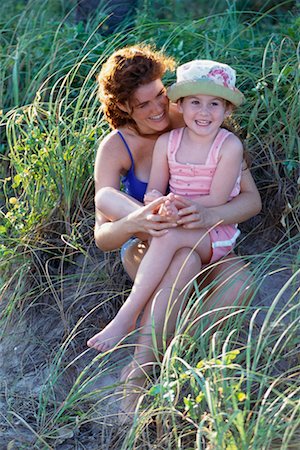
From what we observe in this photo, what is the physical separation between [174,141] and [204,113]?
0.62 feet

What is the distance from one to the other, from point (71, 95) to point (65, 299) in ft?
4.24

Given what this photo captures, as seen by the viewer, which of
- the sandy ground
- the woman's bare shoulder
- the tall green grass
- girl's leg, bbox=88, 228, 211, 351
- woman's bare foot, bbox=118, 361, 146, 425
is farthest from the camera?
the woman's bare shoulder

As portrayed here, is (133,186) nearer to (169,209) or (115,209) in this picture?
(115,209)

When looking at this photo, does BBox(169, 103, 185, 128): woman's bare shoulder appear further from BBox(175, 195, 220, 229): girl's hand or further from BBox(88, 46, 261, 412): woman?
BBox(175, 195, 220, 229): girl's hand

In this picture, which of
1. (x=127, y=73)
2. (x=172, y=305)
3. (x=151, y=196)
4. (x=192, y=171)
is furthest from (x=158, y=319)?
(x=127, y=73)

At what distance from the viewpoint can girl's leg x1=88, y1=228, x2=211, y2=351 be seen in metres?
3.58

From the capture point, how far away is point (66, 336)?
4.12 m

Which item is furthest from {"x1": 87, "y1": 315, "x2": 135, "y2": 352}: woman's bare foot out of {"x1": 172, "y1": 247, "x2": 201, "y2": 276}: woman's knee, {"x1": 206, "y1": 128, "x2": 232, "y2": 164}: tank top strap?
{"x1": 206, "y1": 128, "x2": 232, "y2": 164}: tank top strap

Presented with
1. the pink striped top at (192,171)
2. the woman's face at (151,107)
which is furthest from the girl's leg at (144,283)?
the woman's face at (151,107)

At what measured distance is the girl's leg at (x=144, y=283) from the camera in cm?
358

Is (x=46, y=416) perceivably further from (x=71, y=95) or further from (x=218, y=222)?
(x=71, y=95)

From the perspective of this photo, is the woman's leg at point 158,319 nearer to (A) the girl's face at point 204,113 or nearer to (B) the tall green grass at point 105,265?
(B) the tall green grass at point 105,265

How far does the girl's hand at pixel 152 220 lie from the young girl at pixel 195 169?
23mm

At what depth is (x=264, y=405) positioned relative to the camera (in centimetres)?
318
